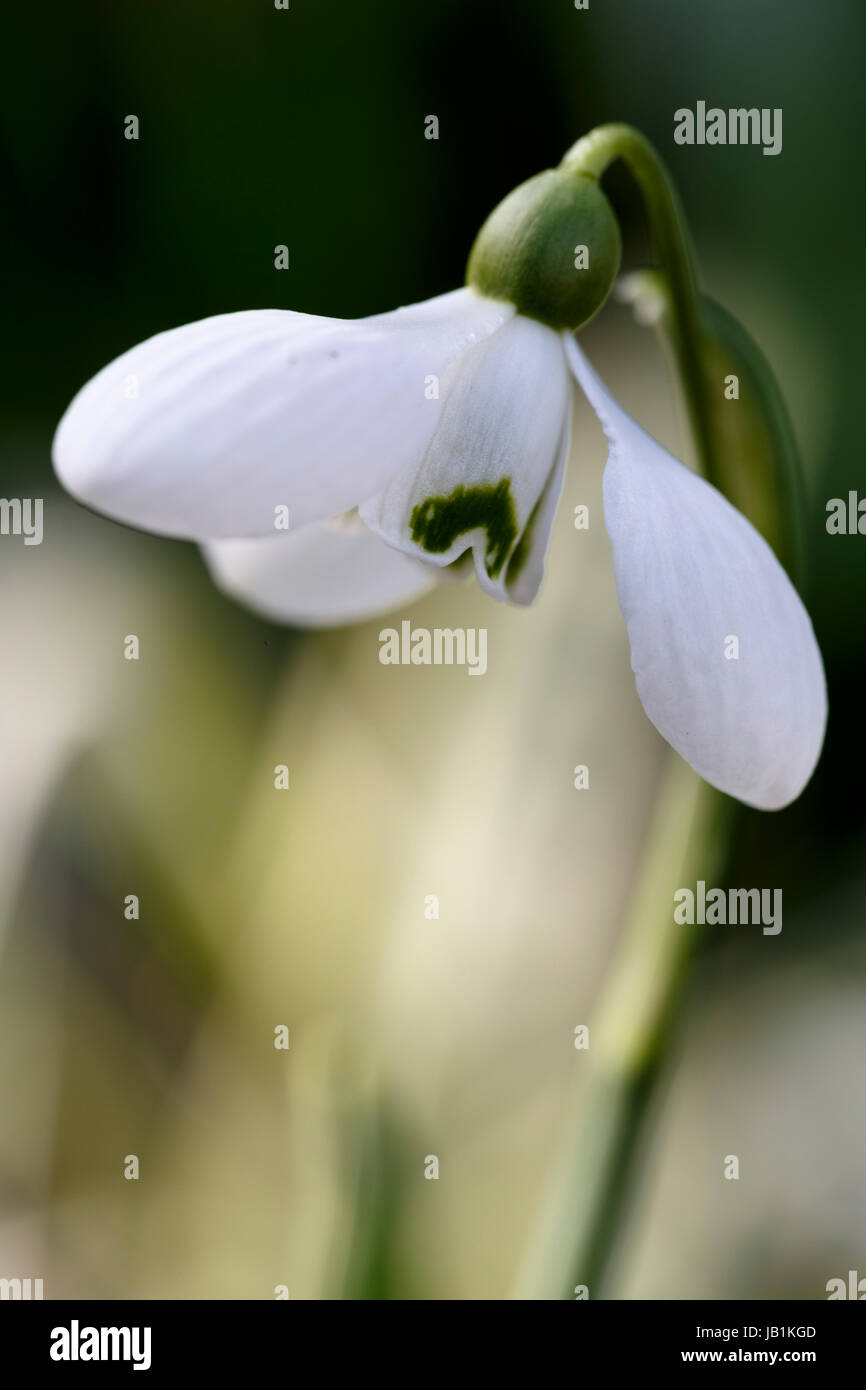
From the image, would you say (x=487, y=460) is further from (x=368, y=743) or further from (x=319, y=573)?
(x=368, y=743)

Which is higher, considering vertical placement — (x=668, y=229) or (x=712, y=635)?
(x=668, y=229)

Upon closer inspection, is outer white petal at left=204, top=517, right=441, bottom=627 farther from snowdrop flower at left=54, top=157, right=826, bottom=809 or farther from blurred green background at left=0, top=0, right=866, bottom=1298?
blurred green background at left=0, top=0, right=866, bottom=1298

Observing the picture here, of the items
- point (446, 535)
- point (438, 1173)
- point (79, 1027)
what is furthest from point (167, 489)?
point (79, 1027)

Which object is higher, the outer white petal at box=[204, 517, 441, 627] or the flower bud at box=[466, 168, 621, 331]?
the flower bud at box=[466, 168, 621, 331]

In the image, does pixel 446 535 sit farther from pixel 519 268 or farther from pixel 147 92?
pixel 147 92

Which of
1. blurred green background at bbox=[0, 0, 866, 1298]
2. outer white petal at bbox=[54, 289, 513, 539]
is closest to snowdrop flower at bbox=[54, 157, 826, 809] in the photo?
outer white petal at bbox=[54, 289, 513, 539]

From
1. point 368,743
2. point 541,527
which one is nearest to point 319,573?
point 541,527
